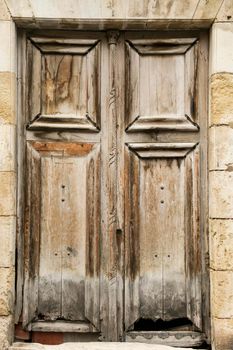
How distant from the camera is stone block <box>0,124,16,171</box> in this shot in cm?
316

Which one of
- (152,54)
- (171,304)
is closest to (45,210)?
(171,304)

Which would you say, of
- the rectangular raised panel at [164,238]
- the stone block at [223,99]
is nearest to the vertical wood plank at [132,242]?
the rectangular raised panel at [164,238]

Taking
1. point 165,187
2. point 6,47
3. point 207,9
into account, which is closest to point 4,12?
point 6,47

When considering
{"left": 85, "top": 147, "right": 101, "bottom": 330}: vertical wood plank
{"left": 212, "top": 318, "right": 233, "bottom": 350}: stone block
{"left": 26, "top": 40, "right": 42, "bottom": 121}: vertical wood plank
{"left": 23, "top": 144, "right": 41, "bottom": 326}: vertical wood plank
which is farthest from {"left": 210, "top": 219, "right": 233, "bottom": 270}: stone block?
{"left": 26, "top": 40, "right": 42, "bottom": 121}: vertical wood plank

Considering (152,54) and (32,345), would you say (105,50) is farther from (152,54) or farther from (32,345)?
(32,345)

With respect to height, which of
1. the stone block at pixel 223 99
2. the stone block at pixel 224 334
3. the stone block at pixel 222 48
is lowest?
the stone block at pixel 224 334

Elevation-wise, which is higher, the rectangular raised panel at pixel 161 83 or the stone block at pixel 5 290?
the rectangular raised panel at pixel 161 83

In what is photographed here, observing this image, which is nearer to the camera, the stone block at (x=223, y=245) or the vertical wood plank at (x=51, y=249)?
the stone block at (x=223, y=245)

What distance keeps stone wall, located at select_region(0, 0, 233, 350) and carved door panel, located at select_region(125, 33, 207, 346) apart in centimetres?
14

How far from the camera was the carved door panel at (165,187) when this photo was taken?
3281 mm

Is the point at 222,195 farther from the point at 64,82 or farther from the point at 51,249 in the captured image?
the point at 64,82

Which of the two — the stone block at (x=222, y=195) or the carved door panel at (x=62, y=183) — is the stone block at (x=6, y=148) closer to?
the carved door panel at (x=62, y=183)

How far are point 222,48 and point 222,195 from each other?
0.88m

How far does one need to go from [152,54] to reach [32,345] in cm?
193
